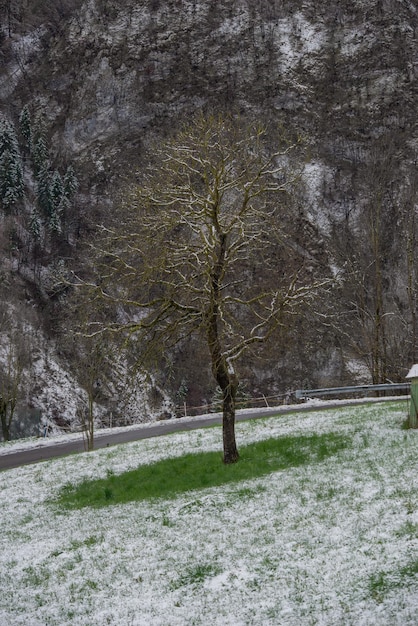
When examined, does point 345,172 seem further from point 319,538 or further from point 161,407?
point 319,538

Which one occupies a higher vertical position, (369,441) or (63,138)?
(63,138)

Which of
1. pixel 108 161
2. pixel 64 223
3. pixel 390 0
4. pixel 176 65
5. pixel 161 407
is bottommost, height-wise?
pixel 161 407

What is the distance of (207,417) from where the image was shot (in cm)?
3053

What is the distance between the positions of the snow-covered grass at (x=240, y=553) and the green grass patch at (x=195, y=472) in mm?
533

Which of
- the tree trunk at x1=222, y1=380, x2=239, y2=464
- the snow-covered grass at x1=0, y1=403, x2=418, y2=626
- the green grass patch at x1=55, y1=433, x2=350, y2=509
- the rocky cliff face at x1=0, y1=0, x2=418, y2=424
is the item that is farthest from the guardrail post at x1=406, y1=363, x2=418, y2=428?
the rocky cliff face at x1=0, y1=0, x2=418, y2=424

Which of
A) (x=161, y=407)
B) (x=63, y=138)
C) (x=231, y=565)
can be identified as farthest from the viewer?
(x=63, y=138)

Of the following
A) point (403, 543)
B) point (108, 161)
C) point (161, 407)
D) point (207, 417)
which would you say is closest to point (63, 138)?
point (108, 161)

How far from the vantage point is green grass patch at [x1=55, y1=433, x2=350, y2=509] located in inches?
525

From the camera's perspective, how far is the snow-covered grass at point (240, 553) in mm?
6996

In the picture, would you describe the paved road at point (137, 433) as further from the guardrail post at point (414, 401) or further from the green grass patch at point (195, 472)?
the guardrail post at point (414, 401)

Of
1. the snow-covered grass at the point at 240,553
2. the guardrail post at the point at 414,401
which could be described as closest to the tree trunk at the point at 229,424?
the snow-covered grass at the point at 240,553

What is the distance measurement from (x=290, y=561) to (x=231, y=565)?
781 millimetres

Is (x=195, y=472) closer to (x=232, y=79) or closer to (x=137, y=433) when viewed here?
(x=137, y=433)

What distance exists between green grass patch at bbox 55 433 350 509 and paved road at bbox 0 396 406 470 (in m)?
9.22
